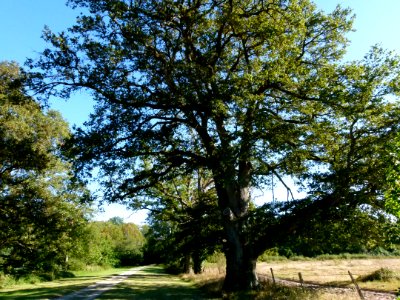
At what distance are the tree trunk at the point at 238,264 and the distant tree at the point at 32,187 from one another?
377 inches

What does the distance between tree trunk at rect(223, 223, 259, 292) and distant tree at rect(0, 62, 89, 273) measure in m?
9.57

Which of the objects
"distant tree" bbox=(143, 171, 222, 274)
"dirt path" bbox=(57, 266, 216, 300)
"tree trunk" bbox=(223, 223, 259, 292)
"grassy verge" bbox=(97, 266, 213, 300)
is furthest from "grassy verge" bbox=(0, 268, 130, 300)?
"tree trunk" bbox=(223, 223, 259, 292)

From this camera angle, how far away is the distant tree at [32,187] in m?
23.4

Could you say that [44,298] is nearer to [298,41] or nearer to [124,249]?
[298,41]

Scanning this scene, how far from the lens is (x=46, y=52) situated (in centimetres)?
1658

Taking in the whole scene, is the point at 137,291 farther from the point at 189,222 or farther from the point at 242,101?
the point at 242,101

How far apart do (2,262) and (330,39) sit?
31.9 metres

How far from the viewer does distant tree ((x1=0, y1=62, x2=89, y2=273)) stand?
76.7 feet

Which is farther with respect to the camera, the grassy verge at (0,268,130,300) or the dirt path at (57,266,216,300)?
the dirt path at (57,266,216,300)

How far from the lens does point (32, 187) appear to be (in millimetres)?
26406

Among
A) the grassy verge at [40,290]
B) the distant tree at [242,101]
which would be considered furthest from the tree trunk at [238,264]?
the grassy verge at [40,290]

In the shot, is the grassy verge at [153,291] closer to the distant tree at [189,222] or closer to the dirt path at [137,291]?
the dirt path at [137,291]

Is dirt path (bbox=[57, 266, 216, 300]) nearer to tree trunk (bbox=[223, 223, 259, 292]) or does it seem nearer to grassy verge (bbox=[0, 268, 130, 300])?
grassy verge (bbox=[0, 268, 130, 300])

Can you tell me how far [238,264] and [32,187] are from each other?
16337mm
